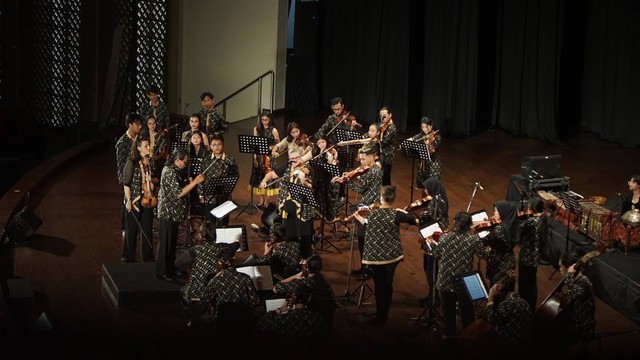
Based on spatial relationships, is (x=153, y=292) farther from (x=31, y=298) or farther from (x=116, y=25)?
(x=116, y=25)

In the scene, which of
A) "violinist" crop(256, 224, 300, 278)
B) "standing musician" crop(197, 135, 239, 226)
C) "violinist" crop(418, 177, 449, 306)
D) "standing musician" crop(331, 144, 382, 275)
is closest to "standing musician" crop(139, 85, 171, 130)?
"standing musician" crop(197, 135, 239, 226)

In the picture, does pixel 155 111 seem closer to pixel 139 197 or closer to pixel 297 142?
pixel 297 142

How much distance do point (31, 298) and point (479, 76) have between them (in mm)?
11700

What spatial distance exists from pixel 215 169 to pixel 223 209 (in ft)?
2.61

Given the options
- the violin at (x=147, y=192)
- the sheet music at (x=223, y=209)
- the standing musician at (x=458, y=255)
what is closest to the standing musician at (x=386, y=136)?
the sheet music at (x=223, y=209)

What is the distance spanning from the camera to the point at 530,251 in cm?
897

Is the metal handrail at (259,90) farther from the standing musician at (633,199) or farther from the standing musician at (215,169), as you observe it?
the standing musician at (633,199)

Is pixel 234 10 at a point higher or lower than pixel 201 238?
higher

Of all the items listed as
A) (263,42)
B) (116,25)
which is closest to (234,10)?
(263,42)

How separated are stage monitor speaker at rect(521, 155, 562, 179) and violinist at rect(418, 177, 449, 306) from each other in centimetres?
164

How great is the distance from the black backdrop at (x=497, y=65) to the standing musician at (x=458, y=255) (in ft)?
29.4

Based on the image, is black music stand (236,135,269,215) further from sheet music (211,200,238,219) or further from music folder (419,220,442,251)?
music folder (419,220,442,251)

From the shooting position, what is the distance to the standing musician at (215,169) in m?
10.4

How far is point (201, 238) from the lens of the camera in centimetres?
1079
